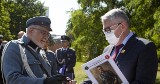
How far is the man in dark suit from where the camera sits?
12.3ft

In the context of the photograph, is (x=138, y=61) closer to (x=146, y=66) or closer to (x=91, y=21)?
(x=146, y=66)

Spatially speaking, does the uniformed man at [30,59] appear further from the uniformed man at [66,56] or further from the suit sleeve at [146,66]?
the uniformed man at [66,56]

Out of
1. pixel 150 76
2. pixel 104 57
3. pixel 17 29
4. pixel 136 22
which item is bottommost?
pixel 17 29

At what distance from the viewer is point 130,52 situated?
12.9 ft

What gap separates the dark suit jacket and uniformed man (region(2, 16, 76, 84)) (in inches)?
26.6

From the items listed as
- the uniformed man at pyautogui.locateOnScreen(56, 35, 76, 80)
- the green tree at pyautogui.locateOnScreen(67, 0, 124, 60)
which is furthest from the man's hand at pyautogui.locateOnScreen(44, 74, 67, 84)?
the green tree at pyautogui.locateOnScreen(67, 0, 124, 60)

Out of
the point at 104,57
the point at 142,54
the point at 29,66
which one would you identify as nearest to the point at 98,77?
the point at 104,57

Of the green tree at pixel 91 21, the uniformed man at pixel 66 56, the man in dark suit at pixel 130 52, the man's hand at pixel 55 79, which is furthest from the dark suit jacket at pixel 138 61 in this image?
the green tree at pixel 91 21

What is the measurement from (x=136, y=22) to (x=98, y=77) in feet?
74.1

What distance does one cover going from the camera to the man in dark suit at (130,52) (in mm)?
3756

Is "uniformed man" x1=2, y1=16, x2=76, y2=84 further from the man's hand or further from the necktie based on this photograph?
the necktie

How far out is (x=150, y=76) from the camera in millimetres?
3771

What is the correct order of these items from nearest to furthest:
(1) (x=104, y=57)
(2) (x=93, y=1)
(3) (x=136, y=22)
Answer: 1. (1) (x=104, y=57)
2. (3) (x=136, y=22)
3. (2) (x=93, y=1)

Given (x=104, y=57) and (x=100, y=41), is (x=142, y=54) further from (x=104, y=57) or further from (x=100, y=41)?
(x=100, y=41)
